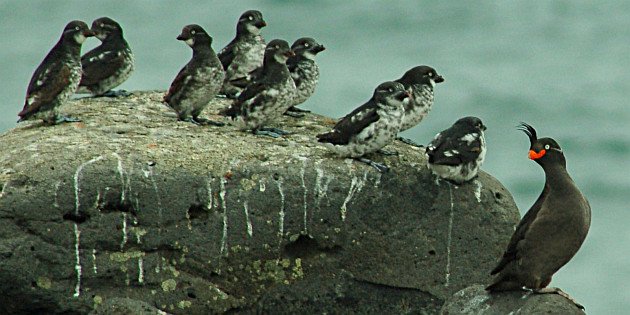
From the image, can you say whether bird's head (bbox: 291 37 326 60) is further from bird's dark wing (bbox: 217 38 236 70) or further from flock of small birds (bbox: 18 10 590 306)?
bird's dark wing (bbox: 217 38 236 70)

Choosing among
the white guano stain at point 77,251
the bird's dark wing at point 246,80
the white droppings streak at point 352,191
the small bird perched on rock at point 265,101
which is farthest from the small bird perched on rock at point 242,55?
the white guano stain at point 77,251

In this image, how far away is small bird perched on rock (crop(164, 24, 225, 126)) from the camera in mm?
15172

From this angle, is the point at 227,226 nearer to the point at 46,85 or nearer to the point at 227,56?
the point at 46,85

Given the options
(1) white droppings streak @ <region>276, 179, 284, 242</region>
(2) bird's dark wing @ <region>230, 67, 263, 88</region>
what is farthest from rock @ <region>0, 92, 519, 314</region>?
(2) bird's dark wing @ <region>230, 67, 263, 88</region>

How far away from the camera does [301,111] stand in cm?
1614

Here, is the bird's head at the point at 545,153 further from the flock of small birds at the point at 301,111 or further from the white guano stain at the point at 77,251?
the white guano stain at the point at 77,251

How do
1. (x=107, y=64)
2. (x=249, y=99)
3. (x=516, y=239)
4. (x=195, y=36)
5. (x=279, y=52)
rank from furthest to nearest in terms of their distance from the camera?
1. (x=107, y=64)
2. (x=195, y=36)
3. (x=279, y=52)
4. (x=249, y=99)
5. (x=516, y=239)

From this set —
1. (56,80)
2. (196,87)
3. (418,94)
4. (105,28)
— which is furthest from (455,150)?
(105,28)

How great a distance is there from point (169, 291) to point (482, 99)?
71.1 feet

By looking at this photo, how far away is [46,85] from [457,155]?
4017mm

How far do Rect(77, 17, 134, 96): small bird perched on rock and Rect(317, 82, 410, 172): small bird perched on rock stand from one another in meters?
3.13

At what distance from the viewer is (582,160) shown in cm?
3177

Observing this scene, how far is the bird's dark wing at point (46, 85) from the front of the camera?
47.5 feet

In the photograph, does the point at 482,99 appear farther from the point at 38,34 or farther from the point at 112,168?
the point at 112,168
